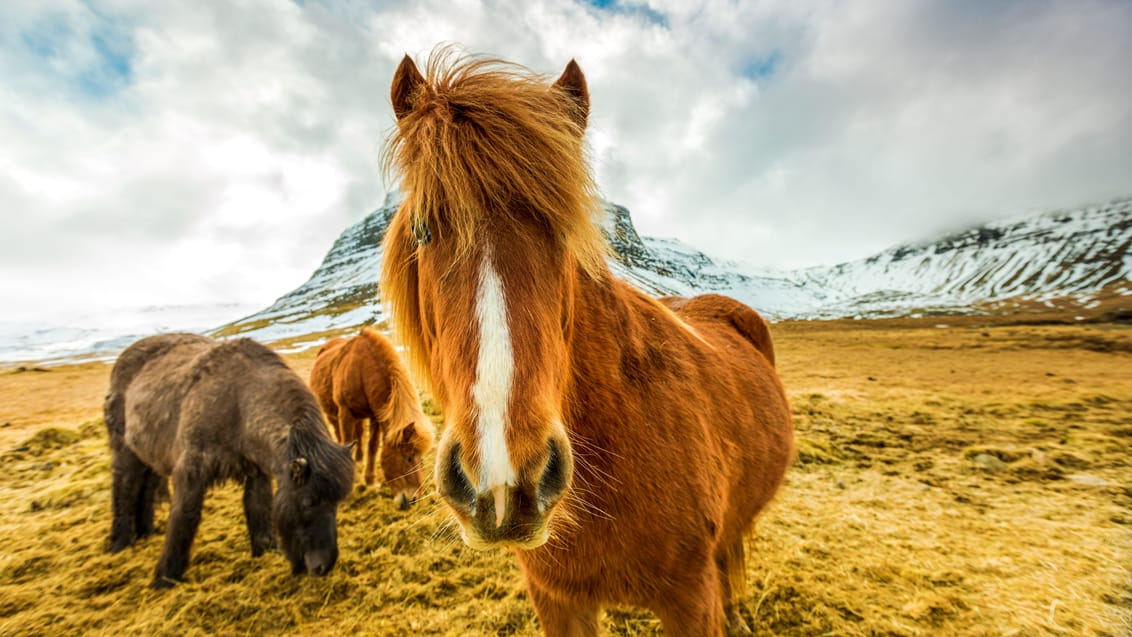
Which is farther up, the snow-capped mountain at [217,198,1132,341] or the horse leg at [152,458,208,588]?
the snow-capped mountain at [217,198,1132,341]

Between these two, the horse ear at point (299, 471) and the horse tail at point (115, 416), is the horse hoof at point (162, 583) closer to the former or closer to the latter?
the horse ear at point (299, 471)

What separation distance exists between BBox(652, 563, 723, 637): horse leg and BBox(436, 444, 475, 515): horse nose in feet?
3.86

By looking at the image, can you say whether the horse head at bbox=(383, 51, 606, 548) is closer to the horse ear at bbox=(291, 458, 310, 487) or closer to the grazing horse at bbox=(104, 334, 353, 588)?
the horse ear at bbox=(291, 458, 310, 487)

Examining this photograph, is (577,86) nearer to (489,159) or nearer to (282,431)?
(489,159)

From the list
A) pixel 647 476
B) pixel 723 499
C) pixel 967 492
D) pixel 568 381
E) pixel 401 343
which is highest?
pixel 401 343

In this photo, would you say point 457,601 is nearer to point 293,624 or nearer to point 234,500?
point 293,624

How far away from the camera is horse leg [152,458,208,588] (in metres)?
3.97

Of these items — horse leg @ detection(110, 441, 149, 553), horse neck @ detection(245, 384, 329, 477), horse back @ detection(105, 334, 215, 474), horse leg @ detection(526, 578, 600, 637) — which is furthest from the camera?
horse leg @ detection(110, 441, 149, 553)

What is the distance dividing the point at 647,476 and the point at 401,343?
1276mm

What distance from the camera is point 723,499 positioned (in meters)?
1.99

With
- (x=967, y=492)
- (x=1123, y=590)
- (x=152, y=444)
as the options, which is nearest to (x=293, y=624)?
(x=152, y=444)

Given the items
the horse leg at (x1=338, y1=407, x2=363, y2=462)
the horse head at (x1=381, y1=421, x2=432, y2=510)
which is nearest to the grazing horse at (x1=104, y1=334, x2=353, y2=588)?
the horse head at (x1=381, y1=421, x2=432, y2=510)

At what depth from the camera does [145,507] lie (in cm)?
503

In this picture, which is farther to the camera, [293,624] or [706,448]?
[293,624]
